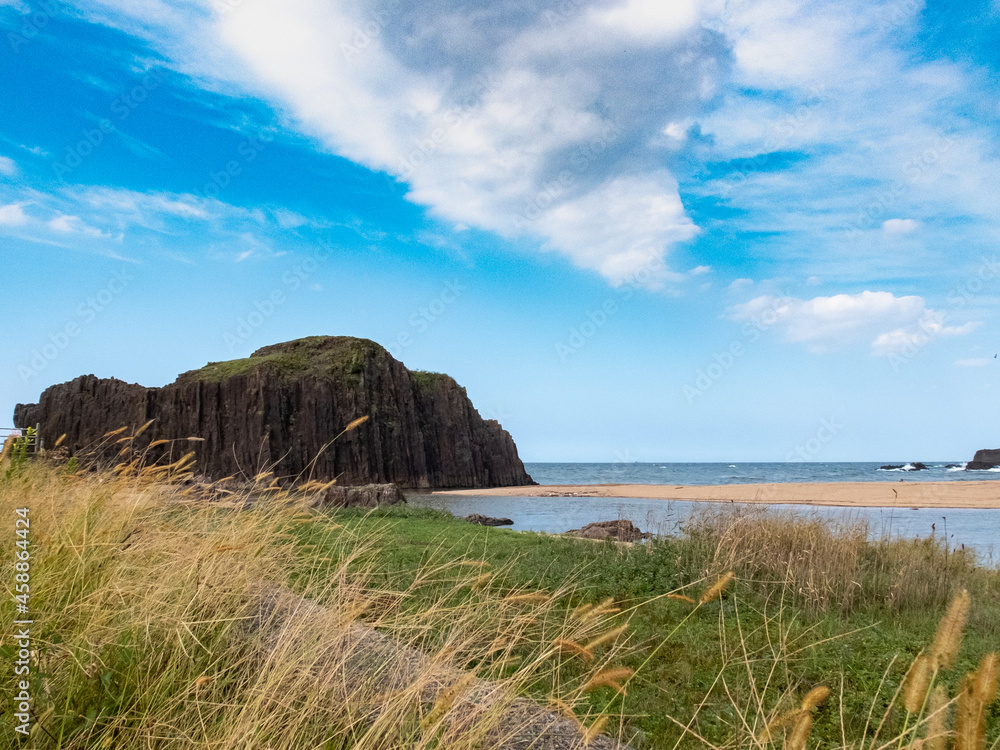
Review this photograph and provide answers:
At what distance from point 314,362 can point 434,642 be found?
6908cm

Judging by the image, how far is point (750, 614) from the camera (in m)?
6.81

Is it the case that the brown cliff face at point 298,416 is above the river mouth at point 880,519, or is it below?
above

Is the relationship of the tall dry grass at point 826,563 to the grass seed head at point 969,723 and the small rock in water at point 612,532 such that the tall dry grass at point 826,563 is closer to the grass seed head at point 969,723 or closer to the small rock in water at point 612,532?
the small rock in water at point 612,532

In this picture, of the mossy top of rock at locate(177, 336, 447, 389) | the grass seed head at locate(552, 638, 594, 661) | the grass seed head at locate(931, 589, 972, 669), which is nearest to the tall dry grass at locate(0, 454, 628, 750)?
the grass seed head at locate(552, 638, 594, 661)

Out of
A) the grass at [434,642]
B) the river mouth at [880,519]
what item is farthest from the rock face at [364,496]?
the grass at [434,642]

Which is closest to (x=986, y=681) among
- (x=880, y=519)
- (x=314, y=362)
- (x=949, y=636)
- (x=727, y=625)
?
(x=949, y=636)

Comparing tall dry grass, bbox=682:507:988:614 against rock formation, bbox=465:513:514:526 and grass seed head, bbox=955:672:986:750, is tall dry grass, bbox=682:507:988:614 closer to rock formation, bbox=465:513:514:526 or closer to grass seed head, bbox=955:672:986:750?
grass seed head, bbox=955:672:986:750

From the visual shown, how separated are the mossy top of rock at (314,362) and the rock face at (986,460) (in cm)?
7675

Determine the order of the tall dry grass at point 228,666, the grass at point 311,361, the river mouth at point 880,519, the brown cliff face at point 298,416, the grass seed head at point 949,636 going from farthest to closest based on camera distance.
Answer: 1. the grass at point 311,361
2. the brown cliff face at point 298,416
3. the river mouth at point 880,519
4. the tall dry grass at point 228,666
5. the grass seed head at point 949,636

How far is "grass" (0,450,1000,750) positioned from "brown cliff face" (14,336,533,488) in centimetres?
4824

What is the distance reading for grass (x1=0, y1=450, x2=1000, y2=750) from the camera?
285 cm

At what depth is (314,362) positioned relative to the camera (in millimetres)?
70750

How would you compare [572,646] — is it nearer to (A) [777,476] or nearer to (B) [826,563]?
(B) [826,563]

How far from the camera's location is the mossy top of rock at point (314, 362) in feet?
219
